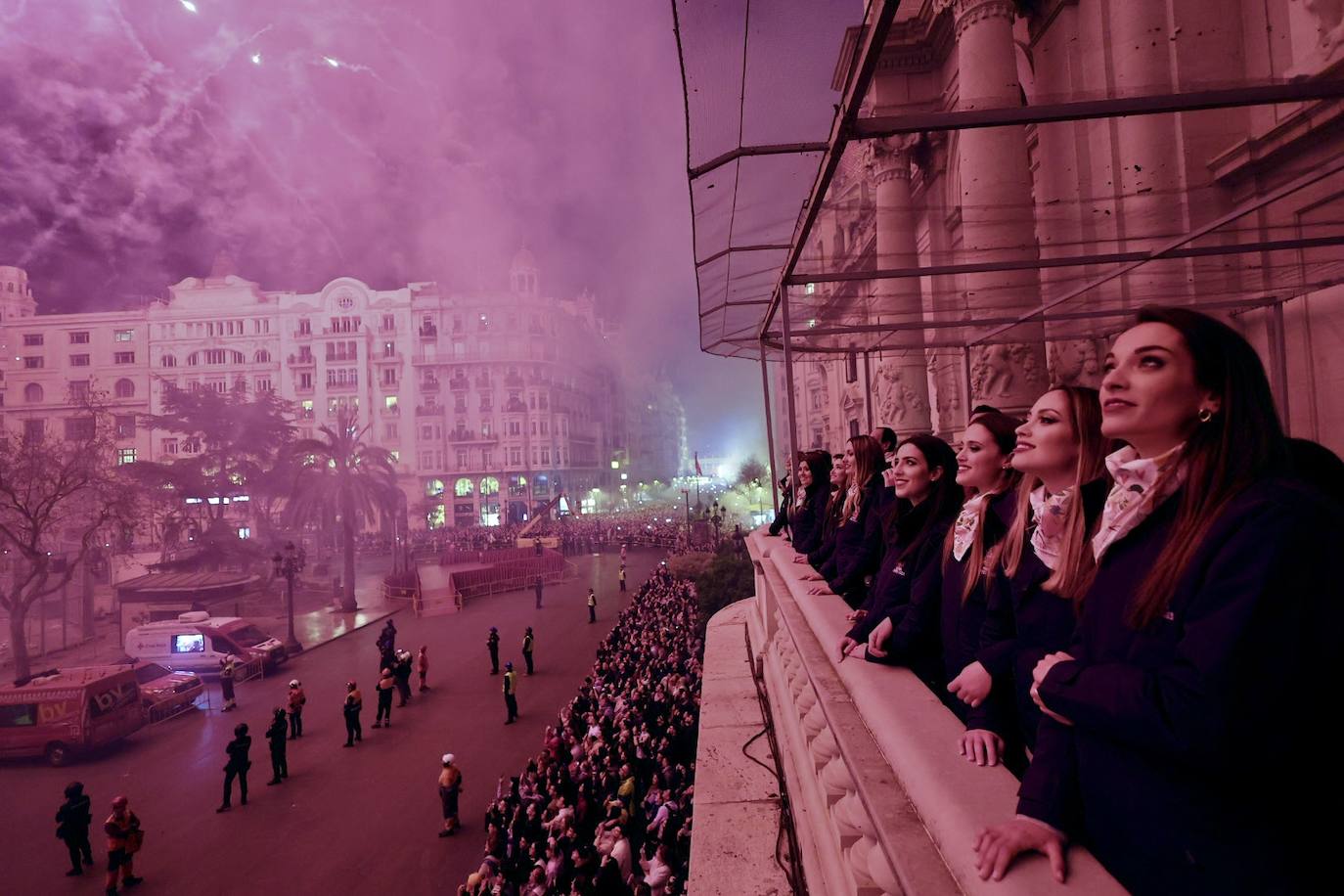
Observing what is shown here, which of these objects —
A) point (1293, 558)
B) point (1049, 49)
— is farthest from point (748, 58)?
point (1049, 49)

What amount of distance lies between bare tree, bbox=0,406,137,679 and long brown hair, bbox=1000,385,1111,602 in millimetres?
35833

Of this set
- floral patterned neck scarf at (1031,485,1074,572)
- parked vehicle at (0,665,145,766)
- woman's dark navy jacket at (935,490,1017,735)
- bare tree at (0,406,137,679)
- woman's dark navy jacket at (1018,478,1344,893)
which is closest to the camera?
woman's dark navy jacket at (1018,478,1344,893)

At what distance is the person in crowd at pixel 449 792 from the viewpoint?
11825 mm

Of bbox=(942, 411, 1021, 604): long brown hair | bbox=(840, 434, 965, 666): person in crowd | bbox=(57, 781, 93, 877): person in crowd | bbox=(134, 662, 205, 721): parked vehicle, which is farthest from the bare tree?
bbox=(942, 411, 1021, 604): long brown hair

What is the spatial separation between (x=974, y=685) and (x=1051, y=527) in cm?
59

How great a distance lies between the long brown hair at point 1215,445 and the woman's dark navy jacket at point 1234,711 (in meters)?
0.05

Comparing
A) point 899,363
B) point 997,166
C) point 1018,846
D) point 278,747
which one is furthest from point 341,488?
point 1018,846

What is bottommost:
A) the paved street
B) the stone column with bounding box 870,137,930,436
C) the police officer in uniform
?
the paved street

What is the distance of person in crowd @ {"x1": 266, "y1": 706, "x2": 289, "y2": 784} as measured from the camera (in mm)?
14445

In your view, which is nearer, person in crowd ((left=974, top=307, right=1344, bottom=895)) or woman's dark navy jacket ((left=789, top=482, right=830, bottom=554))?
person in crowd ((left=974, top=307, right=1344, bottom=895))

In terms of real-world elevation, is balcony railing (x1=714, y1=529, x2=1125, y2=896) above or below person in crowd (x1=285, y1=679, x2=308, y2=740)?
above

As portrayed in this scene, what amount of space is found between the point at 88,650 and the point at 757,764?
36.6 m

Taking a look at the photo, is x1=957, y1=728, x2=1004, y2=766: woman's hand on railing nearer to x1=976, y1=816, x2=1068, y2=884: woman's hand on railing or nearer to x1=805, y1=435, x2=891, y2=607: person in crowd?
x1=976, y1=816, x2=1068, y2=884: woman's hand on railing

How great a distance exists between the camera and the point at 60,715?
1741 cm
